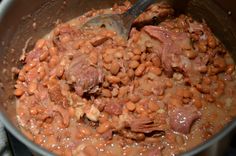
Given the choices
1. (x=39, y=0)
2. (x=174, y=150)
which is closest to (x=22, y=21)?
(x=39, y=0)

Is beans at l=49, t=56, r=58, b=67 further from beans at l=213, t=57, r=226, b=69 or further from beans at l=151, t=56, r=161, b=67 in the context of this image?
beans at l=213, t=57, r=226, b=69

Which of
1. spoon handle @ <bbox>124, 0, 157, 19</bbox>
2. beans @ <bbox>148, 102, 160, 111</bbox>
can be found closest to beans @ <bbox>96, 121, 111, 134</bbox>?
beans @ <bbox>148, 102, 160, 111</bbox>

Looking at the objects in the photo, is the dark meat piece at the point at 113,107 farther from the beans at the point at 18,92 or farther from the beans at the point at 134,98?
the beans at the point at 18,92

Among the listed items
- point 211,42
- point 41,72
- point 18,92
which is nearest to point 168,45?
point 211,42

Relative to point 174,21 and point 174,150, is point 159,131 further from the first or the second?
point 174,21

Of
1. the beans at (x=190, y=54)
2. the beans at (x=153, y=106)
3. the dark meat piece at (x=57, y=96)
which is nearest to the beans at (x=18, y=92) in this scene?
the dark meat piece at (x=57, y=96)
